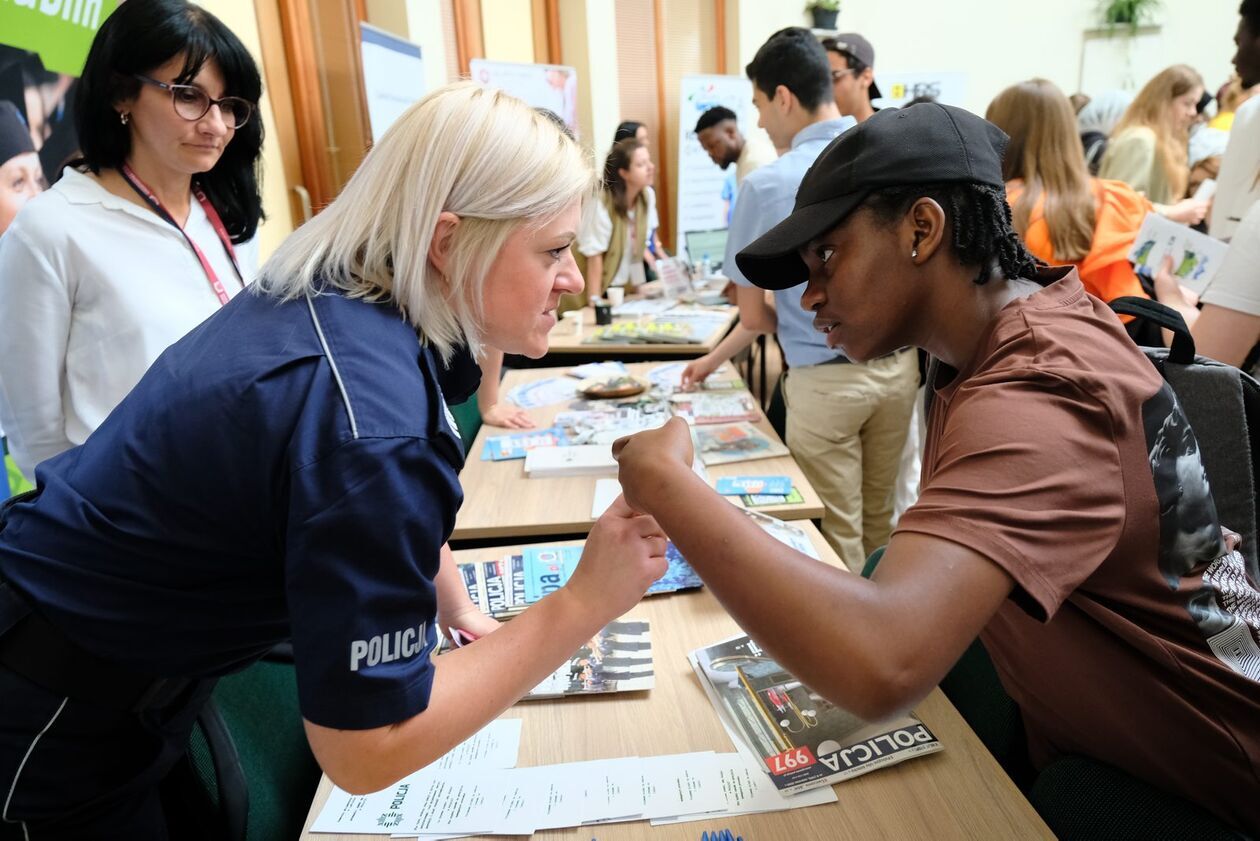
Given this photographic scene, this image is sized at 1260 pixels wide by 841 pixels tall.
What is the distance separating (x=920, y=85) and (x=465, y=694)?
741 cm

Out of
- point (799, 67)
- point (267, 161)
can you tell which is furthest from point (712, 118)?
point (799, 67)

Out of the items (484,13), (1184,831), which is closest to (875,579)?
(1184,831)

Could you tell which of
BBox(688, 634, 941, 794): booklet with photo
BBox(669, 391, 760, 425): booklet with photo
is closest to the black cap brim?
BBox(688, 634, 941, 794): booklet with photo

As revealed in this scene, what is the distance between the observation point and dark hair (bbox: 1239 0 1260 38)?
1.90 m

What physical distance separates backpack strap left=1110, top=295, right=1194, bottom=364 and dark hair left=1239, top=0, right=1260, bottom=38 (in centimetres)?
131

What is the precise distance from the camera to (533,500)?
1954 mm

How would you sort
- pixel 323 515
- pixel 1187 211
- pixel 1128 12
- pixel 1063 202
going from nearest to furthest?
1. pixel 323 515
2. pixel 1063 202
3. pixel 1187 211
4. pixel 1128 12

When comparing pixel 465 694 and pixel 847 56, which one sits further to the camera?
pixel 847 56

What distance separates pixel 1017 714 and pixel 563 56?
595 cm

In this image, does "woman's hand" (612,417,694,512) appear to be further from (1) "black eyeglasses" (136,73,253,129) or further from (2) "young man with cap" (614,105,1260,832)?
(1) "black eyeglasses" (136,73,253,129)

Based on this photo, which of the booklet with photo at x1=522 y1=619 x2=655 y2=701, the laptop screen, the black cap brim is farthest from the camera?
the laptop screen

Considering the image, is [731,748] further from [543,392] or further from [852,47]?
[852,47]

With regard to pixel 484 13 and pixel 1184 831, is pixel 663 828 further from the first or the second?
pixel 484 13

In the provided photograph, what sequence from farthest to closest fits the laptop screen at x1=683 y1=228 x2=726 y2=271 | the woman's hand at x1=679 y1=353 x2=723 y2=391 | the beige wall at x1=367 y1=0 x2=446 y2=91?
1. the laptop screen at x1=683 y1=228 x2=726 y2=271
2. the beige wall at x1=367 y1=0 x2=446 y2=91
3. the woman's hand at x1=679 y1=353 x2=723 y2=391
